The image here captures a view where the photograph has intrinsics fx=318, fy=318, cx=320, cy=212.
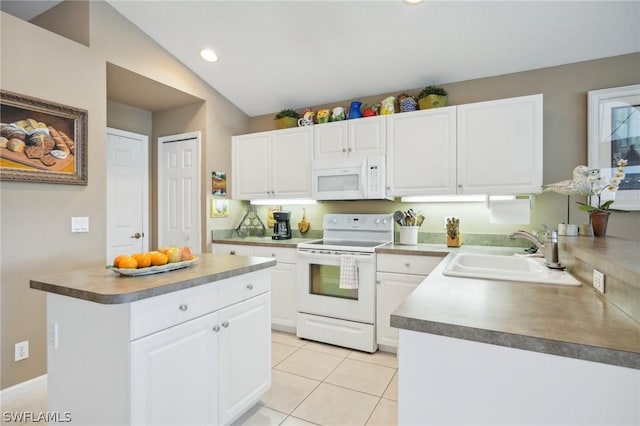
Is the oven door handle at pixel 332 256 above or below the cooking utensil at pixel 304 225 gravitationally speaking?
below

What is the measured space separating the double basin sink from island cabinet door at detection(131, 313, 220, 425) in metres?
1.27

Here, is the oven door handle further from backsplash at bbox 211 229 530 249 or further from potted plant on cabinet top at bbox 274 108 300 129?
potted plant on cabinet top at bbox 274 108 300 129

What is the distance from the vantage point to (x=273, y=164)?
3.62m

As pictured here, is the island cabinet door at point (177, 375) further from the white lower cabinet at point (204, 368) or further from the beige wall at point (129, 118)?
the beige wall at point (129, 118)

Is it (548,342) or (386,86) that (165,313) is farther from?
(386,86)

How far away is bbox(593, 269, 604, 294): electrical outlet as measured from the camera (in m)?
1.23

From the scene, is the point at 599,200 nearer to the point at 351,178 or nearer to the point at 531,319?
the point at 531,319

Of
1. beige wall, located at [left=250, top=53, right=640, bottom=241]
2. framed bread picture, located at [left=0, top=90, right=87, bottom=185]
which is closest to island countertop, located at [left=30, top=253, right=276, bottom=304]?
framed bread picture, located at [left=0, top=90, right=87, bottom=185]

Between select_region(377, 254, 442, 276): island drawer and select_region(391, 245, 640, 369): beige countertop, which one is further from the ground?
Answer: select_region(391, 245, 640, 369): beige countertop

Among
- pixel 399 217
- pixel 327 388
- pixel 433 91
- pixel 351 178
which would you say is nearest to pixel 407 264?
pixel 399 217

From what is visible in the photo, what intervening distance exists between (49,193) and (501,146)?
11.5ft

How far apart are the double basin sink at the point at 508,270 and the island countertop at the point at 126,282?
47.1 inches

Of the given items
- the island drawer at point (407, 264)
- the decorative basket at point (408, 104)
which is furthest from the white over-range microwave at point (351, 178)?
the island drawer at point (407, 264)

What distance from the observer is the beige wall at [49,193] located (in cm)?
218
